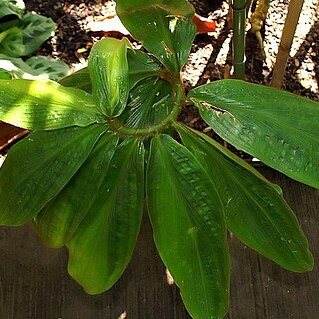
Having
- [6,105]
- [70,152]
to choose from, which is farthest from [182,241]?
[6,105]

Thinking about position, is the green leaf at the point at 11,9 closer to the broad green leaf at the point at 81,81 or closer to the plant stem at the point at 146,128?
the broad green leaf at the point at 81,81

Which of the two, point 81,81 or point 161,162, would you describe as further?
point 81,81

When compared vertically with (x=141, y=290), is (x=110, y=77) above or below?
above

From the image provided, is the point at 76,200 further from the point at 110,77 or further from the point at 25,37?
the point at 25,37

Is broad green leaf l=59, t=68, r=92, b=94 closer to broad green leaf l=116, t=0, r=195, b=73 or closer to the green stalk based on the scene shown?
broad green leaf l=116, t=0, r=195, b=73

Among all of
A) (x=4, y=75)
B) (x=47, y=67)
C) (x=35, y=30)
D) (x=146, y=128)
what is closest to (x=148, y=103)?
(x=146, y=128)
